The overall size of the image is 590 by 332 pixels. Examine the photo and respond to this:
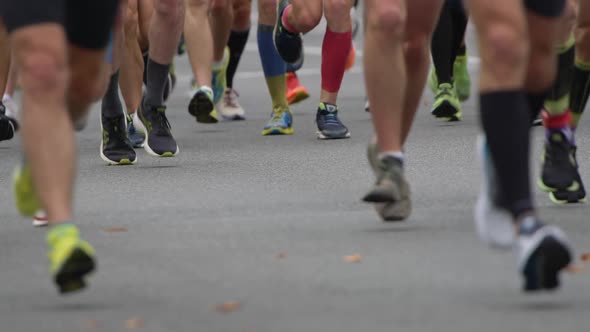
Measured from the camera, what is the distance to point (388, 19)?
7.29 metres

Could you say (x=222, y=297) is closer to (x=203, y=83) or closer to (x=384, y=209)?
(x=384, y=209)

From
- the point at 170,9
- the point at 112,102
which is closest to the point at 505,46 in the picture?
the point at 112,102

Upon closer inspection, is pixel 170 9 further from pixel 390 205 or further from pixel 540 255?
pixel 540 255

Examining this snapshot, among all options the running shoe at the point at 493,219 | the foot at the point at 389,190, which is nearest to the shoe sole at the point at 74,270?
the running shoe at the point at 493,219

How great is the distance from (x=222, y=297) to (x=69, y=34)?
102 cm

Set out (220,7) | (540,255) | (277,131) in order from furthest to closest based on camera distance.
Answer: (220,7) → (277,131) → (540,255)

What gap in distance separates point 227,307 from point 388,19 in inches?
79.8

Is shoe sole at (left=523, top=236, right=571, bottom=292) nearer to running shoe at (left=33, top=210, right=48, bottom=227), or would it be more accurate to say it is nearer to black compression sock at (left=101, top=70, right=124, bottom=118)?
running shoe at (left=33, top=210, right=48, bottom=227)

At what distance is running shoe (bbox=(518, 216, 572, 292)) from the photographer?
210 inches

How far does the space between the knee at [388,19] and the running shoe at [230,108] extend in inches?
277

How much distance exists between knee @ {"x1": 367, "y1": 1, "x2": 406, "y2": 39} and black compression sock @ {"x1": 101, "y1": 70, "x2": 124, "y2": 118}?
10.4 ft

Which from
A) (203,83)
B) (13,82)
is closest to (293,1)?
(203,83)

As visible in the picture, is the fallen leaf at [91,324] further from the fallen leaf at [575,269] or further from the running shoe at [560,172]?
the running shoe at [560,172]

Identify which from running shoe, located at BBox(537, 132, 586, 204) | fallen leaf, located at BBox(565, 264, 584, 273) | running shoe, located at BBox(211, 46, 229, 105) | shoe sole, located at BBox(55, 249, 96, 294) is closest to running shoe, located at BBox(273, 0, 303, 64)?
running shoe, located at BBox(211, 46, 229, 105)
